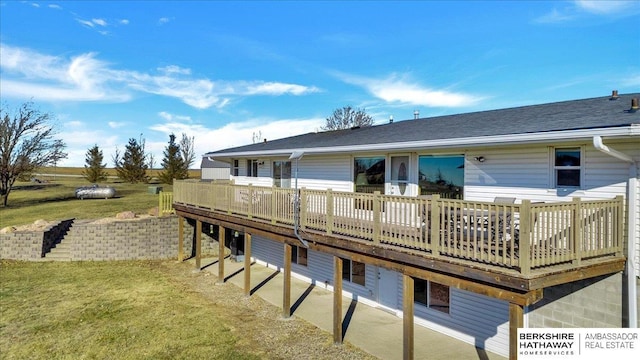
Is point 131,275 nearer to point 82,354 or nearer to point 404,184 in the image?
point 82,354

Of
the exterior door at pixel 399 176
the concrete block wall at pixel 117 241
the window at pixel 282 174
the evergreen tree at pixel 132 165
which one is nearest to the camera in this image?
the exterior door at pixel 399 176

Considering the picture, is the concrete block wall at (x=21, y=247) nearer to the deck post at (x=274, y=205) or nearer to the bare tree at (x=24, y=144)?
the deck post at (x=274, y=205)

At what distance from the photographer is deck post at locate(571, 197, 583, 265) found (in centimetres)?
574

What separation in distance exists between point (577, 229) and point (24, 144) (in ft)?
129

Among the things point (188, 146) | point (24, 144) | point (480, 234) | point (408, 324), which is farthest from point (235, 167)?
point (188, 146)

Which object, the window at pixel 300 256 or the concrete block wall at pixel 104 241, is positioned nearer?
the window at pixel 300 256

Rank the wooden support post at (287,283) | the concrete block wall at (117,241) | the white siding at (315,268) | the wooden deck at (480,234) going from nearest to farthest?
the wooden deck at (480,234) → the wooden support post at (287,283) → the white siding at (315,268) → the concrete block wall at (117,241)

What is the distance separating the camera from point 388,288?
1127 cm

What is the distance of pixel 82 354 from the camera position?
8.23 metres

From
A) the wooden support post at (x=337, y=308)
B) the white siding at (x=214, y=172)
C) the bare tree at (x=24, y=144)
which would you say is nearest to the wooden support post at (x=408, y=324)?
the wooden support post at (x=337, y=308)

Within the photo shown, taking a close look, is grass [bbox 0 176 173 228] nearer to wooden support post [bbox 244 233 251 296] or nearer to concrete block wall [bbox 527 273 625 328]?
wooden support post [bbox 244 233 251 296]

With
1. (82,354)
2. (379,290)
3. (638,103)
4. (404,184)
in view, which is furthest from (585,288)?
(82,354)

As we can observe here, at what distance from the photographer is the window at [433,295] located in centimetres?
969

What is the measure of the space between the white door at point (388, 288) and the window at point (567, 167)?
522 centimetres
